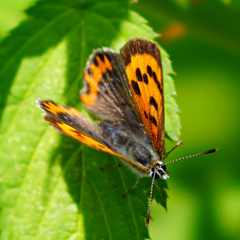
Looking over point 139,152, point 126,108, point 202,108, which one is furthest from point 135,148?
point 202,108

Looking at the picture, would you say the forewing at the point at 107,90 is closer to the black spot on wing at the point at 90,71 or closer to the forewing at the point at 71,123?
the black spot on wing at the point at 90,71

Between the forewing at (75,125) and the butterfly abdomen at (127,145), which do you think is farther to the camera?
the butterfly abdomen at (127,145)

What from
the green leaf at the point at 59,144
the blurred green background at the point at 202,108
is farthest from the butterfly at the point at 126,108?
the blurred green background at the point at 202,108

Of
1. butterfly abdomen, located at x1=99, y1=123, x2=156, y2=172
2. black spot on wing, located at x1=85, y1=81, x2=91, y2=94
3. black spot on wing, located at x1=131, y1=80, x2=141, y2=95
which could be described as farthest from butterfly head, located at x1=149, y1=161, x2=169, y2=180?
black spot on wing, located at x1=85, y1=81, x2=91, y2=94

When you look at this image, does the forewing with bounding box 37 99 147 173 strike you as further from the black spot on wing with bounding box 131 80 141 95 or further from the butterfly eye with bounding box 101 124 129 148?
the black spot on wing with bounding box 131 80 141 95

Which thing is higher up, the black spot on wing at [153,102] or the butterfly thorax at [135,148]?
the black spot on wing at [153,102]

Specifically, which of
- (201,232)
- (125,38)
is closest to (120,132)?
(125,38)

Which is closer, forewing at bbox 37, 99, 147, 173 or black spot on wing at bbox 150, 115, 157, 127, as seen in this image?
forewing at bbox 37, 99, 147, 173
